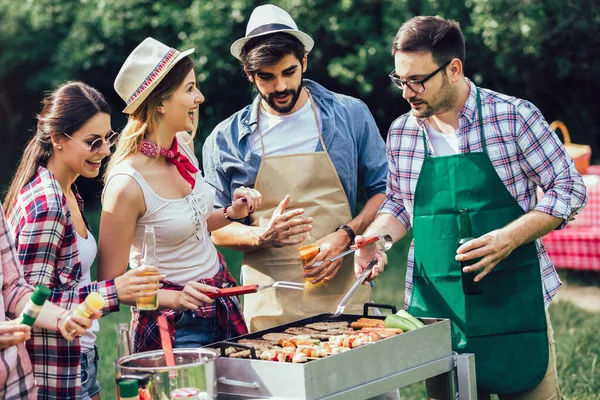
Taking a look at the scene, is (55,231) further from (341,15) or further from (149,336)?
(341,15)

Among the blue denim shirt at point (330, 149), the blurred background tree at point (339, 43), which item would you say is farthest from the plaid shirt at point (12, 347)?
the blurred background tree at point (339, 43)

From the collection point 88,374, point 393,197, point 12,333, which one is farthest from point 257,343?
point 393,197

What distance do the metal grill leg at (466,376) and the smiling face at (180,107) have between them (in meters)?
1.41

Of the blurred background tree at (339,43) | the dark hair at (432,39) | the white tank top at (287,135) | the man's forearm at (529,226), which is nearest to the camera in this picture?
the man's forearm at (529,226)

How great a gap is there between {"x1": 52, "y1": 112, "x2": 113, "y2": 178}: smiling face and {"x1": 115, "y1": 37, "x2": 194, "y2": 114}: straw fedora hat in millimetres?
187

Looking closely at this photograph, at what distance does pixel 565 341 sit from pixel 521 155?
3.59m

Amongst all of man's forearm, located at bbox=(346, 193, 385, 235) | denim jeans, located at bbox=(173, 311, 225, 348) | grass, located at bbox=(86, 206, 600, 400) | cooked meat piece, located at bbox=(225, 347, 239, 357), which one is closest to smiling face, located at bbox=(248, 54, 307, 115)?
man's forearm, located at bbox=(346, 193, 385, 235)

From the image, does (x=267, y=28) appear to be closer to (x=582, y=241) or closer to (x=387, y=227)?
(x=387, y=227)

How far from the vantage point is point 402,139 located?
374 centimetres

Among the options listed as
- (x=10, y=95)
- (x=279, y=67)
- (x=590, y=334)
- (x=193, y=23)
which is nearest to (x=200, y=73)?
(x=193, y=23)

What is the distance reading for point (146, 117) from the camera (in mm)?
3406

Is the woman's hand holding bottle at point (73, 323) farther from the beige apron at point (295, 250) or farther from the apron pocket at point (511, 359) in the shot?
the apron pocket at point (511, 359)

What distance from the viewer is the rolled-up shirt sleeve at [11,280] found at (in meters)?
2.68

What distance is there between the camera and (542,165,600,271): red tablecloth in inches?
352
